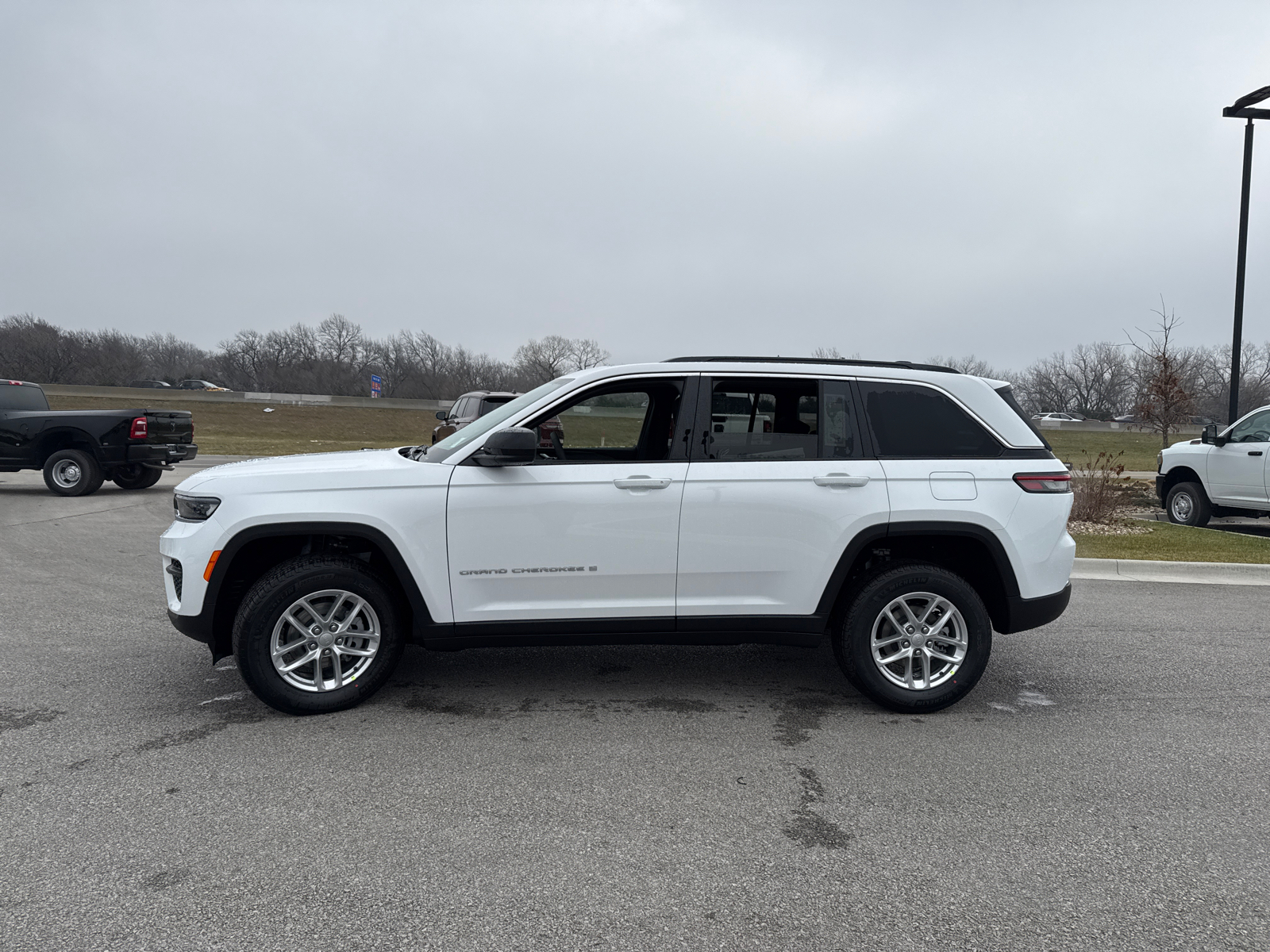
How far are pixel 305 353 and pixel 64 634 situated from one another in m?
110

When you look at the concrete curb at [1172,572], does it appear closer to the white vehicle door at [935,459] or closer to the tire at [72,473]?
the white vehicle door at [935,459]

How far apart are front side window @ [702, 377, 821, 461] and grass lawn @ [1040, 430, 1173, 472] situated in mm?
29273

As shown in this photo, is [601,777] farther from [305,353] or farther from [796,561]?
[305,353]

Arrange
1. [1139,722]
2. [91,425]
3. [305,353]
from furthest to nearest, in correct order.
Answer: [305,353] → [91,425] → [1139,722]

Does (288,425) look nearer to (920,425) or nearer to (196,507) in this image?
(196,507)

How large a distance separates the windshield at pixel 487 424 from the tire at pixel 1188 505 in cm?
1159

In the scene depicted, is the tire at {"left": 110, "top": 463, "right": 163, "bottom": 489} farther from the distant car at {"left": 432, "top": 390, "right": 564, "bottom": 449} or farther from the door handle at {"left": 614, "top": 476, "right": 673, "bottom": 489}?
the door handle at {"left": 614, "top": 476, "right": 673, "bottom": 489}

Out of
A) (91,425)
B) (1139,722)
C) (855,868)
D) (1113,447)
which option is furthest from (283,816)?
(1113,447)

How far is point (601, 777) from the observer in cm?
402

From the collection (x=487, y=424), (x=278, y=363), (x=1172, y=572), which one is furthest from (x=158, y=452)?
(x=278, y=363)

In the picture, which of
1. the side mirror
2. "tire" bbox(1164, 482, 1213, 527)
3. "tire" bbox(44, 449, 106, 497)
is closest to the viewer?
the side mirror

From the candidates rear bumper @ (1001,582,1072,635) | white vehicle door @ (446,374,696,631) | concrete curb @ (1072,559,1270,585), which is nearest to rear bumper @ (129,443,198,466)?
white vehicle door @ (446,374,696,631)

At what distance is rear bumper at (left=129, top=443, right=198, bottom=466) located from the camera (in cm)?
1476

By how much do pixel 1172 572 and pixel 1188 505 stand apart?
15.5 feet
